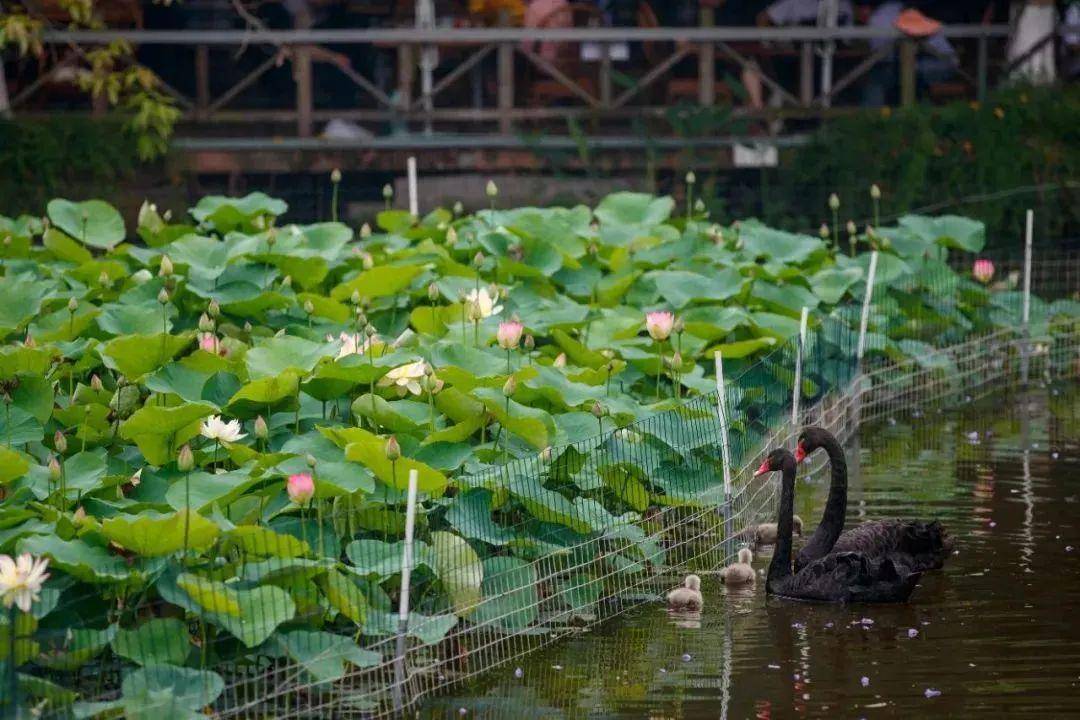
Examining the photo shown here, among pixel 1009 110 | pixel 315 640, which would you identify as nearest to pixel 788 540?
pixel 315 640

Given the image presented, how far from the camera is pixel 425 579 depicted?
604 cm

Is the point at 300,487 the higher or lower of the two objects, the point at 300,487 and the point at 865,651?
the higher

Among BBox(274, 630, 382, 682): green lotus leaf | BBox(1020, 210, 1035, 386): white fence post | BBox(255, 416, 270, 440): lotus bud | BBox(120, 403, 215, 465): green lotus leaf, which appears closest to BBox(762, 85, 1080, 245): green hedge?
BBox(1020, 210, 1035, 386): white fence post

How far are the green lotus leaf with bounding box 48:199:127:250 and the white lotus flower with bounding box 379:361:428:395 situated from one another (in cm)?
392

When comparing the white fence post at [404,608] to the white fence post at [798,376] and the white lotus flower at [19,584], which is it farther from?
the white fence post at [798,376]

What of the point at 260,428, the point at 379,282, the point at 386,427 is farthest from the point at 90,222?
the point at 260,428

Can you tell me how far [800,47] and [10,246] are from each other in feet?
29.2

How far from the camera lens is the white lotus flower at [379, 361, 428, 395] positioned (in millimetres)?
6852

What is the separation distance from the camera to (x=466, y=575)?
5.98m

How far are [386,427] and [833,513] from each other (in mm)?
1696

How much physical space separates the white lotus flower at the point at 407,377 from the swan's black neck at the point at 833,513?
61.3 inches

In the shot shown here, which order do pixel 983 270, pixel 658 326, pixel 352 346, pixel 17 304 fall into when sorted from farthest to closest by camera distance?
pixel 983 270 < pixel 17 304 < pixel 658 326 < pixel 352 346

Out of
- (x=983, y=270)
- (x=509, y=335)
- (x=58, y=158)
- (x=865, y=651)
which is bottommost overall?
(x=865, y=651)

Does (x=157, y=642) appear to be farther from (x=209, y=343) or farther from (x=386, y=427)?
(x=209, y=343)
